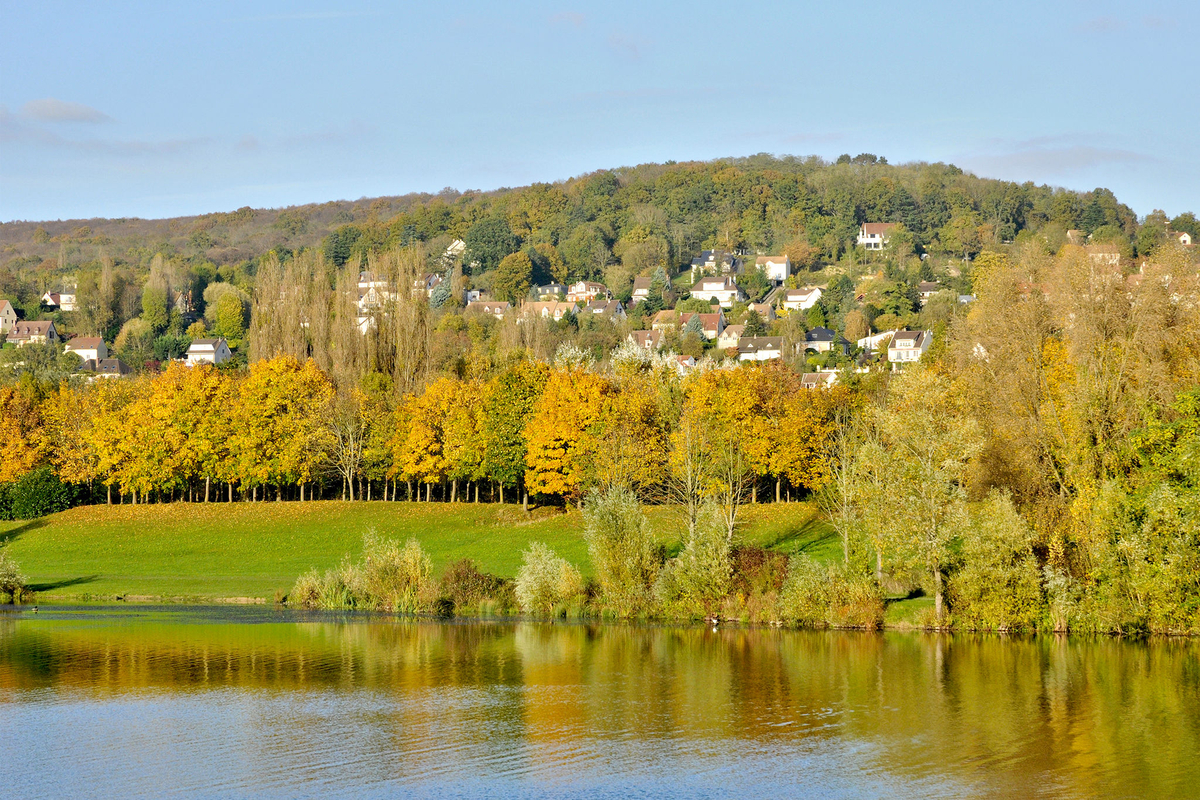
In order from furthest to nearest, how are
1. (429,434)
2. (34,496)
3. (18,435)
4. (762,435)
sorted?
1. (18,435)
2. (34,496)
3. (429,434)
4. (762,435)

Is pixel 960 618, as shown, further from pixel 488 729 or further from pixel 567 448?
pixel 567 448

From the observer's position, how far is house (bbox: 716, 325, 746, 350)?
170m

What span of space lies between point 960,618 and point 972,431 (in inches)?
306

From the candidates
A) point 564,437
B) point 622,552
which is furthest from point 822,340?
point 622,552

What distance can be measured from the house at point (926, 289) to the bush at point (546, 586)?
138 metres

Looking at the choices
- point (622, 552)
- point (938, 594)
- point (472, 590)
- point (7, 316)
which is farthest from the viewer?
point (7, 316)

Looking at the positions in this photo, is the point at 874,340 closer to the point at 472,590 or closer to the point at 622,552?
the point at 622,552

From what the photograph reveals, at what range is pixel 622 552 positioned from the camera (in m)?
50.9

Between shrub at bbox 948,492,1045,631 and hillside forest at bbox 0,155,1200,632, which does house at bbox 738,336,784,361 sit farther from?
shrub at bbox 948,492,1045,631

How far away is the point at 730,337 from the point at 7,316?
400 ft

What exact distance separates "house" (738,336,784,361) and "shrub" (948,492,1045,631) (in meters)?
112

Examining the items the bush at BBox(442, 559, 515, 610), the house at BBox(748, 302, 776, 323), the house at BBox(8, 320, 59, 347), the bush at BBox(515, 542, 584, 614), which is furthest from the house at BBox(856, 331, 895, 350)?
the house at BBox(8, 320, 59, 347)

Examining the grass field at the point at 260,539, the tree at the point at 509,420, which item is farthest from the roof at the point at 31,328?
Answer: the tree at the point at 509,420

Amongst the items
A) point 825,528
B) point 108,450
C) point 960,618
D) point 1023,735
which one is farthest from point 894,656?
point 108,450
